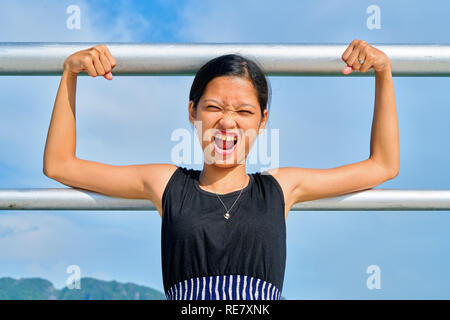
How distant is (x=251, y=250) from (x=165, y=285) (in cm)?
23

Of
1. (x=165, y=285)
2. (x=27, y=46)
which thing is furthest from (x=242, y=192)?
(x=27, y=46)

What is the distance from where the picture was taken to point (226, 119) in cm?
100

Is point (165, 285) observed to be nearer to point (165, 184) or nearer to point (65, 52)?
point (165, 184)

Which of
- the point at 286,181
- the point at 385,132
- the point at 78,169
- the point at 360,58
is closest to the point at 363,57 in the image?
the point at 360,58

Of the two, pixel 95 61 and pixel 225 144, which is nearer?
pixel 95 61

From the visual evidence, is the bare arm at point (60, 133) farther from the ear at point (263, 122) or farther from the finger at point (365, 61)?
the finger at point (365, 61)

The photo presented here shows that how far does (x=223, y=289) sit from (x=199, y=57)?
1.69 feet

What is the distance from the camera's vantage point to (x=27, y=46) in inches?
33.9

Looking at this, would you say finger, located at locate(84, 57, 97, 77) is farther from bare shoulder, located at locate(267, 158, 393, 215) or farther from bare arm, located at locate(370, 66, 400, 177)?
bare arm, located at locate(370, 66, 400, 177)

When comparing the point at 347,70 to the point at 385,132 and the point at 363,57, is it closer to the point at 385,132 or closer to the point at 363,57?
the point at 363,57

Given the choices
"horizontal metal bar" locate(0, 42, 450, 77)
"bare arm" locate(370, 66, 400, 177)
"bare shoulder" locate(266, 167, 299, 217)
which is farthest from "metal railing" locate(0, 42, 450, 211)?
"bare shoulder" locate(266, 167, 299, 217)

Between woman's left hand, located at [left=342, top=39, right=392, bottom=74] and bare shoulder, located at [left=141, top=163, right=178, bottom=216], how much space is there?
19.8 inches
